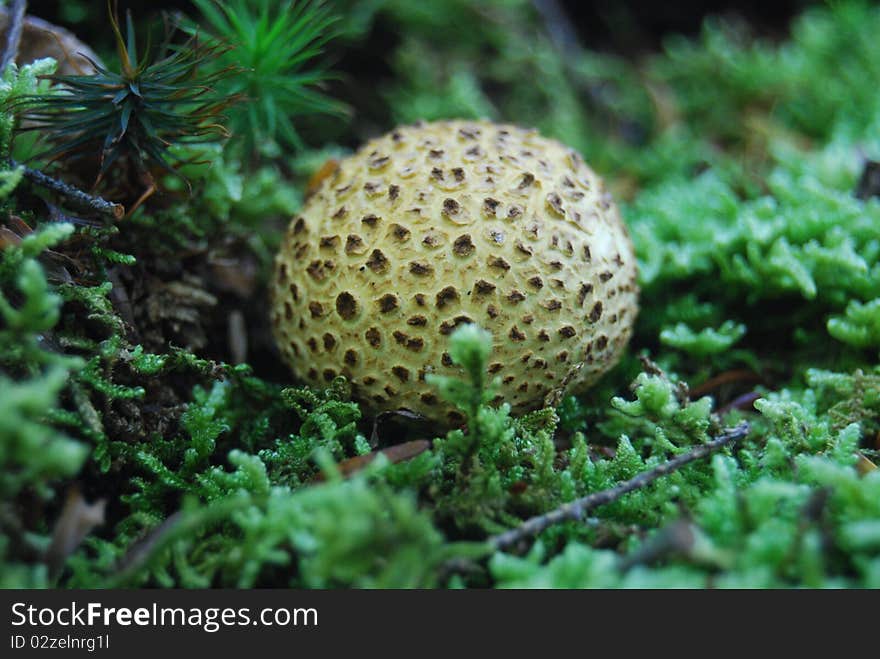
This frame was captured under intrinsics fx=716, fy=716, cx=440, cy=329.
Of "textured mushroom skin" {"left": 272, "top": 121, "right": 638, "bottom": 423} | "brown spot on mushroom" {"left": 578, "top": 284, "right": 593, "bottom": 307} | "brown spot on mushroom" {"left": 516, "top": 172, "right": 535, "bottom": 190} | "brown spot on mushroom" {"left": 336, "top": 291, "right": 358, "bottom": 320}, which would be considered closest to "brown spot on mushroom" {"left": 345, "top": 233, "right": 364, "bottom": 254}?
"textured mushroom skin" {"left": 272, "top": 121, "right": 638, "bottom": 423}

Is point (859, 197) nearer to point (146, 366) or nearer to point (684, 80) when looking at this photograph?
point (684, 80)

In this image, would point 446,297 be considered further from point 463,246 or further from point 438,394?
point 438,394

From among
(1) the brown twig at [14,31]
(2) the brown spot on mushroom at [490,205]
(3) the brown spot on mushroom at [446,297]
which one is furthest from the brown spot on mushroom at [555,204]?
(1) the brown twig at [14,31]

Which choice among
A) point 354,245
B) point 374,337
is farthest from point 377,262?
point 374,337

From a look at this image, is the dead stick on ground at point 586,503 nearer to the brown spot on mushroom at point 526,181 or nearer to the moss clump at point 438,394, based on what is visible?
the moss clump at point 438,394

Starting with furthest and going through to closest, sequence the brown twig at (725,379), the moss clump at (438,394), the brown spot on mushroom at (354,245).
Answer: the brown twig at (725,379), the brown spot on mushroom at (354,245), the moss clump at (438,394)

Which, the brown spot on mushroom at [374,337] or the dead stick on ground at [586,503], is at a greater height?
the brown spot on mushroom at [374,337]

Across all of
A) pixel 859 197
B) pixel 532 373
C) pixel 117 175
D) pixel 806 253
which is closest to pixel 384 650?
pixel 532 373
